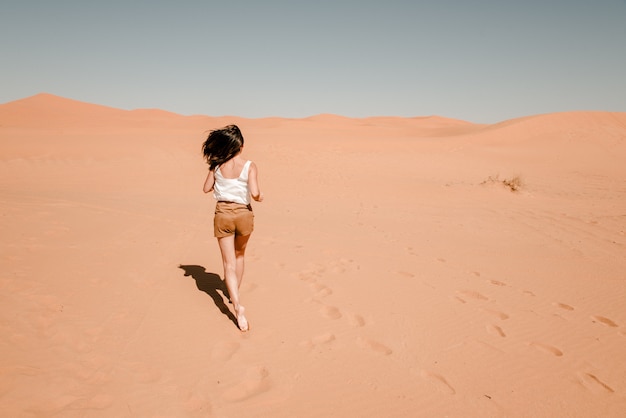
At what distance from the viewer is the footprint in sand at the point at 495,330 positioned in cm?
329

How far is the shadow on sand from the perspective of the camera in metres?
3.73

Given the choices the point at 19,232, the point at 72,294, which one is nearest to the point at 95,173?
the point at 19,232

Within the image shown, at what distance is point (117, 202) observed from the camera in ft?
28.6

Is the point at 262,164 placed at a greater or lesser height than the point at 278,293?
greater

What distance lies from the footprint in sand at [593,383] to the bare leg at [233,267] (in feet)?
9.08

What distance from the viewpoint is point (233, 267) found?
11.2 feet

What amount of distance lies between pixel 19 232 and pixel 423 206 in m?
8.96

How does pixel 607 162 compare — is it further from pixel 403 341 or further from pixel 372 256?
pixel 403 341

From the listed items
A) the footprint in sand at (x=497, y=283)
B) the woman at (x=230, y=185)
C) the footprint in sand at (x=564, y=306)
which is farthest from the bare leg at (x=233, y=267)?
the footprint in sand at (x=564, y=306)

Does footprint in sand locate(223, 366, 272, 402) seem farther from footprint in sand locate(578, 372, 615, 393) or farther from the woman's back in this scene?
footprint in sand locate(578, 372, 615, 393)

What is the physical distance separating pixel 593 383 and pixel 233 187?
3281mm

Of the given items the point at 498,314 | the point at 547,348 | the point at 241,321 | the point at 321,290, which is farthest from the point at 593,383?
the point at 241,321

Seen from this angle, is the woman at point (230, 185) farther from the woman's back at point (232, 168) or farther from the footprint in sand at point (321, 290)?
the footprint in sand at point (321, 290)

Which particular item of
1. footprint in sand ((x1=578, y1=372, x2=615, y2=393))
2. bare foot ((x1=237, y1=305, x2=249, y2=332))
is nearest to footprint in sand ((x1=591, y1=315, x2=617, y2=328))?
footprint in sand ((x1=578, y1=372, x2=615, y2=393))
